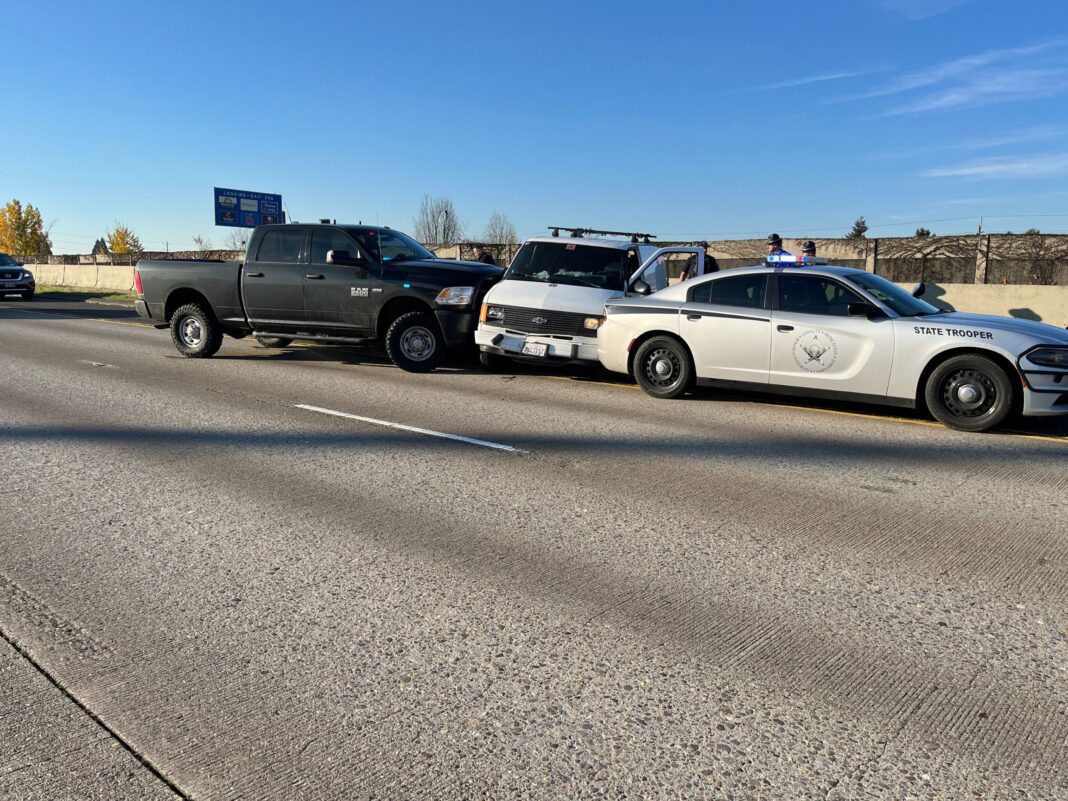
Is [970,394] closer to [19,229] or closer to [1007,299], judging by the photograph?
[1007,299]

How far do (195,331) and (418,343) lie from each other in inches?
153

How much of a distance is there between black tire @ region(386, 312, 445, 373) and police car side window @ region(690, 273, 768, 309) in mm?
3810

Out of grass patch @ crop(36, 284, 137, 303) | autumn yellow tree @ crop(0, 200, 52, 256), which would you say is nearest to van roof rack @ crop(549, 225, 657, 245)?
grass patch @ crop(36, 284, 137, 303)

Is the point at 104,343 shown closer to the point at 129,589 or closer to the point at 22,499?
the point at 22,499

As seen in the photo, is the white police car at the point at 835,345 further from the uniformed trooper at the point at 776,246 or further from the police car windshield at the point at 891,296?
the uniformed trooper at the point at 776,246

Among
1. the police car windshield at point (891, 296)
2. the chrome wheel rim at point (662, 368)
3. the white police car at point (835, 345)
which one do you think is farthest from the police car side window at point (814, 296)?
the chrome wheel rim at point (662, 368)

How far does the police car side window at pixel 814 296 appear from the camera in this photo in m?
8.64

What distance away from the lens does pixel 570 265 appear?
11.5 meters

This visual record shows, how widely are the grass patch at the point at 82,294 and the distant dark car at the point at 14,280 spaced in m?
2.00

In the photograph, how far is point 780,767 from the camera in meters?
2.69

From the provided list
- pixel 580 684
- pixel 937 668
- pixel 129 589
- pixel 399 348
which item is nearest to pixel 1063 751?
pixel 937 668

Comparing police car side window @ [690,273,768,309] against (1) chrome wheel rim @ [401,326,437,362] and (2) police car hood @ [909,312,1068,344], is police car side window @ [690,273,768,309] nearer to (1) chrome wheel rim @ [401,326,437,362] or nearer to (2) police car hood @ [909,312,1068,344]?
(2) police car hood @ [909,312,1068,344]

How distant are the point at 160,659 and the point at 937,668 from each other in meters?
3.08

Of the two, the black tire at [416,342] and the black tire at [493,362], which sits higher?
the black tire at [416,342]
